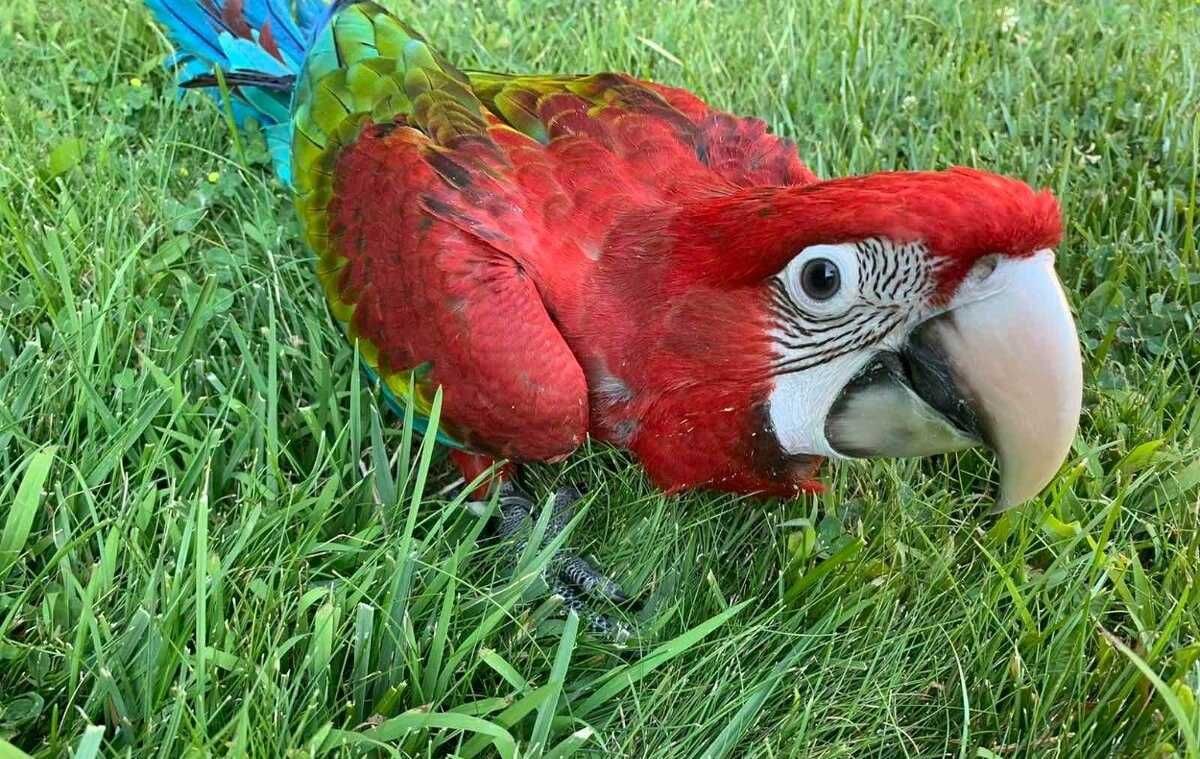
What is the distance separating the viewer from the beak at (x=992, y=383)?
3.59 ft

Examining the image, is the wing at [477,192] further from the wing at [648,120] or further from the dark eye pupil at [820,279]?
the dark eye pupil at [820,279]

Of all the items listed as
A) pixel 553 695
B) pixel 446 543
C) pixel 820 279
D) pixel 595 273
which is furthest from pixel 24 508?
pixel 820 279

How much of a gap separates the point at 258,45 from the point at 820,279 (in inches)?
55.5

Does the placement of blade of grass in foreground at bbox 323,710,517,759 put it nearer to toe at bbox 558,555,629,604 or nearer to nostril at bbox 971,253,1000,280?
toe at bbox 558,555,629,604

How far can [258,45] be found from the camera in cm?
199

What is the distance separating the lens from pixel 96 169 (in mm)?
1916

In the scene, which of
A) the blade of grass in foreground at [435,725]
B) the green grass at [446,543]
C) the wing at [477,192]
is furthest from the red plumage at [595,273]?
the blade of grass in foreground at [435,725]

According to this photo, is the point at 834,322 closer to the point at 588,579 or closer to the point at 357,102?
the point at 588,579

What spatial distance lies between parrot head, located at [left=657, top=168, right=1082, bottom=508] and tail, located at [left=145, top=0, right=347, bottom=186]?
108 cm

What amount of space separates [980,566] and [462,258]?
904mm

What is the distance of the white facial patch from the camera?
3.71ft

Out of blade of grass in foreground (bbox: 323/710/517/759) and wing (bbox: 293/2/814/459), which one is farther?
wing (bbox: 293/2/814/459)

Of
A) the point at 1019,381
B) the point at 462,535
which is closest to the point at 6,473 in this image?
the point at 462,535

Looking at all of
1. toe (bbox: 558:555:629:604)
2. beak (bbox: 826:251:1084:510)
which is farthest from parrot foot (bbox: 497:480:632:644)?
beak (bbox: 826:251:1084:510)
